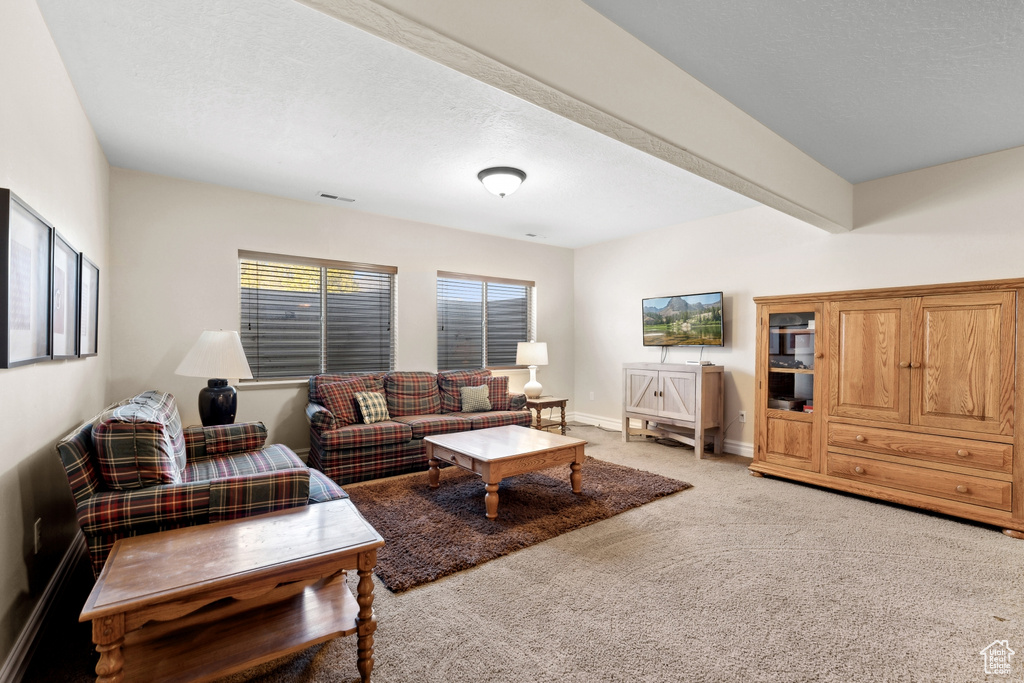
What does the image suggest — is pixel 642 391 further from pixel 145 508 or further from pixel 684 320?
pixel 145 508

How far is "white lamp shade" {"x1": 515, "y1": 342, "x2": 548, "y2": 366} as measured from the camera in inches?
222

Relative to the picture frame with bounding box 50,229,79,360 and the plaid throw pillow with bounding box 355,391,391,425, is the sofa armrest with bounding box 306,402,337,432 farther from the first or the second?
the picture frame with bounding box 50,229,79,360

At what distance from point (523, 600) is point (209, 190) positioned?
4.13m

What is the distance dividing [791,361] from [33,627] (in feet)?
16.0

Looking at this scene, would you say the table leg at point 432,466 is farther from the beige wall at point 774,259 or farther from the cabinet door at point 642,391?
the beige wall at point 774,259

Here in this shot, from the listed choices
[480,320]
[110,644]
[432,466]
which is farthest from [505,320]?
[110,644]

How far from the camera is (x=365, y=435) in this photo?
3.93 metres

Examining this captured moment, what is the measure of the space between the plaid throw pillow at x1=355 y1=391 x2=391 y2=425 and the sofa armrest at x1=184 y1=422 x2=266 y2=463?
3.48 feet

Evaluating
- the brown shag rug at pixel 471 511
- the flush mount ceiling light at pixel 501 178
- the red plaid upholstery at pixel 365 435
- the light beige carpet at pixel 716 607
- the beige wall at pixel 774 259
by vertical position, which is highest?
the flush mount ceiling light at pixel 501 178

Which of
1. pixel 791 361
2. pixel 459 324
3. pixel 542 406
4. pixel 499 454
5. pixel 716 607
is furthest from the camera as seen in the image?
pixel 459 324

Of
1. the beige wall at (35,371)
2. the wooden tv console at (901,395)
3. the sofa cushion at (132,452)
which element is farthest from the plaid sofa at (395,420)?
the wooden tv console at (901,395)

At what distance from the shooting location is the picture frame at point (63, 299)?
2037 mm

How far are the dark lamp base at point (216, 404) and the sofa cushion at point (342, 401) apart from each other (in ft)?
2.55

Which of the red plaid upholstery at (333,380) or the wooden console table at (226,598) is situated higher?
the red plaid upholstery at (333,380)
